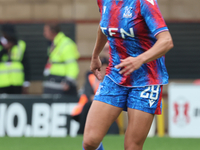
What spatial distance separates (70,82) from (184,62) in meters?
3.72

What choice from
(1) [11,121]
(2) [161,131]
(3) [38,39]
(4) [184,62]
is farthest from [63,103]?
(4) [184,62]

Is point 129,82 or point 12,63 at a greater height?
point 129,82

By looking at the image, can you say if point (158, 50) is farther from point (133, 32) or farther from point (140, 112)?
point (140, 112)

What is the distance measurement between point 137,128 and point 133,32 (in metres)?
0.80

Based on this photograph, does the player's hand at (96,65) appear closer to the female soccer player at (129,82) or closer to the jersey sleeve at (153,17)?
the female soccer player at (129,82)

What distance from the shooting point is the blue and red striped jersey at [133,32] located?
3.44 metres

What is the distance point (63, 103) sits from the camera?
27.3 feet

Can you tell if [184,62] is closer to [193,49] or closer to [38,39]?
[193,49]

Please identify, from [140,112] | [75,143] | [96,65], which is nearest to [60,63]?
[75,143]

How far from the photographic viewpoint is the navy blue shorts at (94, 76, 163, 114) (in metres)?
3.65

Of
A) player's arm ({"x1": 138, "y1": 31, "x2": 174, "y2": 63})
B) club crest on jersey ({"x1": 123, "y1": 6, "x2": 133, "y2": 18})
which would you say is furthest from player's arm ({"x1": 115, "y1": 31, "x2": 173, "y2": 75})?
club crest on jersey ({"x1": 123, "y1": 6, "x2": 133, "y2": 18})

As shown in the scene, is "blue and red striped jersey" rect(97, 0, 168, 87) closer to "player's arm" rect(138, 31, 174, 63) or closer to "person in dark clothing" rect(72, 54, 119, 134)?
"player's arm" rect(138, 31, 174, 63)

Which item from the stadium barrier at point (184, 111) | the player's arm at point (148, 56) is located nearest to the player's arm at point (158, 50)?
the player's arm at point (148, 56)

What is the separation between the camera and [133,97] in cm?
368
